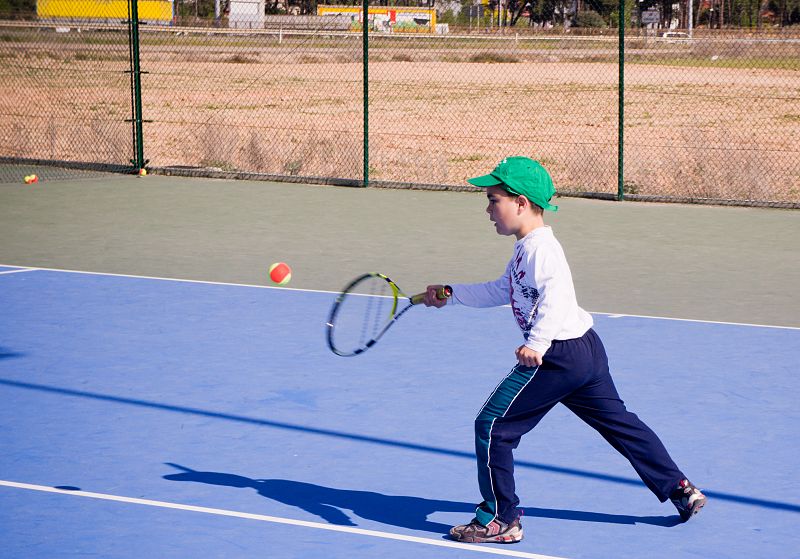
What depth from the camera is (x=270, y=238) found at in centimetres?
1277

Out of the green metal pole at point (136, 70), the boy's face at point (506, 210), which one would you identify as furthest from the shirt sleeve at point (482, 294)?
the green metal pole at point (136, 70)

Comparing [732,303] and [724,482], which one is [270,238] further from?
[724,482]

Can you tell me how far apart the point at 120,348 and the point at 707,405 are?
12.0 ft

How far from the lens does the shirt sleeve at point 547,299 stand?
498cm

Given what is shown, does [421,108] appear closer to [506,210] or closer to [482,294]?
[482,294]

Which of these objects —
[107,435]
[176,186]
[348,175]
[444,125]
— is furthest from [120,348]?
[444,125]

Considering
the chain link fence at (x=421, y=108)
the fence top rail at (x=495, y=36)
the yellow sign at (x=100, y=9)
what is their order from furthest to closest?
1. the yellow sign at (x=100, y=9)
2. the chain link fence at (x=421, y=108)
3. the fence top rail at (x=495, y=36)

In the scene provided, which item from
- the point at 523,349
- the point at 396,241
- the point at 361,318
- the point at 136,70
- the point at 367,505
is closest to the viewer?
the point at 523,349

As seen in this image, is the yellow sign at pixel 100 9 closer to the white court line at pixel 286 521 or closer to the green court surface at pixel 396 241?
the green court surface at pixel 396 241

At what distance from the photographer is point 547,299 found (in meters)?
4.98

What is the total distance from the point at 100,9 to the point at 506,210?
28841 mm

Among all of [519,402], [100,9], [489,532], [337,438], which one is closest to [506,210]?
[519,402]

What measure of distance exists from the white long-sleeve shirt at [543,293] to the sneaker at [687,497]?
745 millimetres

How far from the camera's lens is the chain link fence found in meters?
17.7
